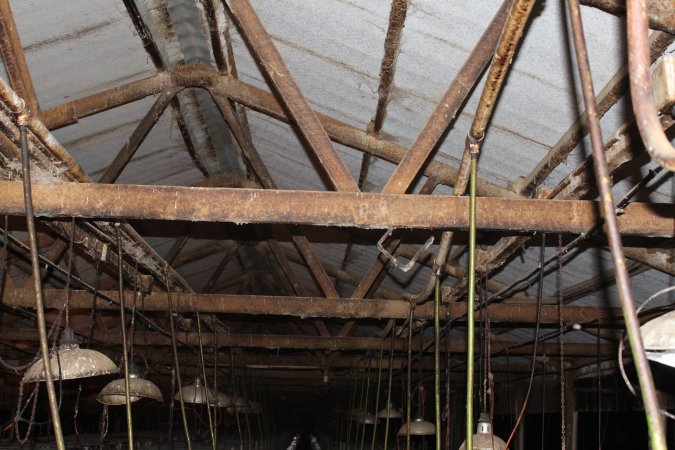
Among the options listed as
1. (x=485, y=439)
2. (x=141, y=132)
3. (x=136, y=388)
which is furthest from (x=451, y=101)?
(x=136, y=388)

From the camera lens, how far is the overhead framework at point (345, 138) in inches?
165

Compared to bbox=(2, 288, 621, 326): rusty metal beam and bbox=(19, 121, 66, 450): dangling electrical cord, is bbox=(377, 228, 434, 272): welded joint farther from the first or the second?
bbox=(2, 288, 621, 326): rusty metal beam

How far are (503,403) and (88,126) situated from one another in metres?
14.1

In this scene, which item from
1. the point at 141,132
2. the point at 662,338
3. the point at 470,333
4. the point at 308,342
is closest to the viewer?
the point at 662,338

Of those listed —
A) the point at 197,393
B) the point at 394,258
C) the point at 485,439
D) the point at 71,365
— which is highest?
the point at 394,258

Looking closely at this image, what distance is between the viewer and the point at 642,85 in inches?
68.0

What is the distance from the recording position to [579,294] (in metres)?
8.12

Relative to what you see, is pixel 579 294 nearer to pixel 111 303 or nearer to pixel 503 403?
pixel 111 303

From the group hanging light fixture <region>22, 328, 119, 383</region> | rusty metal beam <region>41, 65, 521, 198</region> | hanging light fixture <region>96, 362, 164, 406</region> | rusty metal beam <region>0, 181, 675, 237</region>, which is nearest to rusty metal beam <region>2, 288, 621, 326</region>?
hanging light fixture <region>96, 362, 164, 406</region>

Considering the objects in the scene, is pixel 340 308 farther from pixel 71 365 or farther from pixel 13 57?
pixel 13 57

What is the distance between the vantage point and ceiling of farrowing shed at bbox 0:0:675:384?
4.43 m

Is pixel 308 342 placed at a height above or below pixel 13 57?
below

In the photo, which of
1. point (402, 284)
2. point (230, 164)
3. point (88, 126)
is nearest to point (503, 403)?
point (402, 284)

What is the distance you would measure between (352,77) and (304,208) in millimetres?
1616
